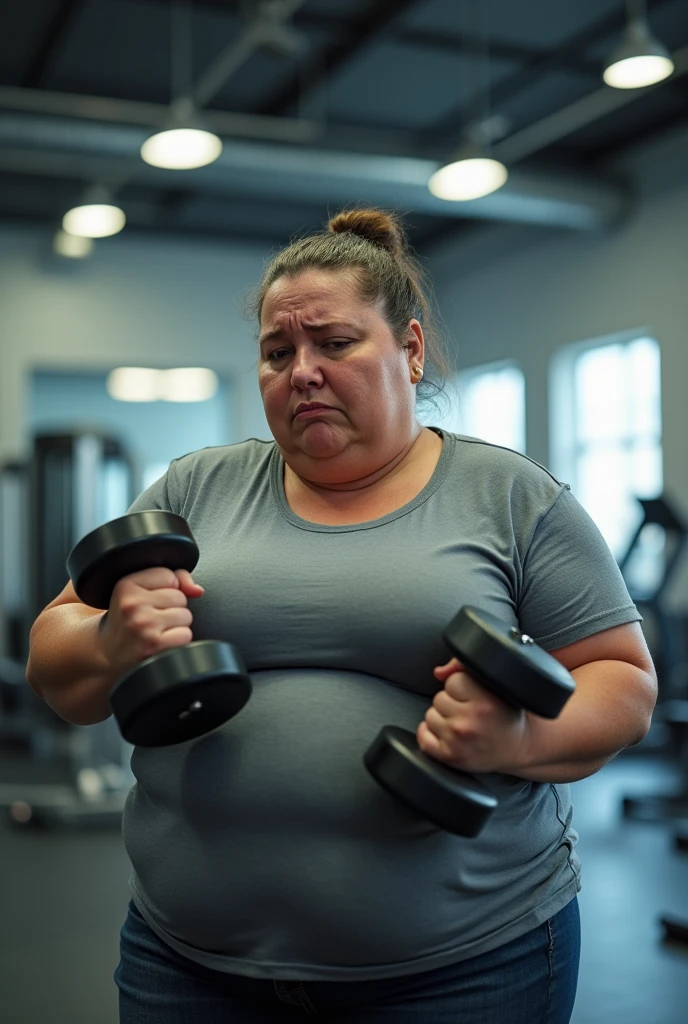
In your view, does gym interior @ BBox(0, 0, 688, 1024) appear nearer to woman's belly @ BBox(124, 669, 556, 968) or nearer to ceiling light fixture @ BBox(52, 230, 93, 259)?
ceiling light fixture @ BBox(52, 230, 93, 259)

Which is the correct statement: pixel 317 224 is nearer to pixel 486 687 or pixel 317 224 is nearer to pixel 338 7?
pixel 486 687

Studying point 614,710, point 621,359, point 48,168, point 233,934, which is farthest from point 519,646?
point 621,359

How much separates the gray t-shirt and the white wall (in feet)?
22.7

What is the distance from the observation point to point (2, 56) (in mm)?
5480

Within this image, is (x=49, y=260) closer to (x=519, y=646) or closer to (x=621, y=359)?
(x=621, y=359)

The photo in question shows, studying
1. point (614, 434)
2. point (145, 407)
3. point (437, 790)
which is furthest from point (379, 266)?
point (145, 407)

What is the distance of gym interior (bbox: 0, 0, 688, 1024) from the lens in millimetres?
3691

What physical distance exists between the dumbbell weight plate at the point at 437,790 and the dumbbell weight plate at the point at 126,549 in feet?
0.89

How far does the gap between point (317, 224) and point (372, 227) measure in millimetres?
1612

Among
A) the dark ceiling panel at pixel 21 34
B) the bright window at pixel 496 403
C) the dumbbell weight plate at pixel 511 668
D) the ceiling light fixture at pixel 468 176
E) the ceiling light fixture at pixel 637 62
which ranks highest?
the dark ceiling panel at pixel 21 34

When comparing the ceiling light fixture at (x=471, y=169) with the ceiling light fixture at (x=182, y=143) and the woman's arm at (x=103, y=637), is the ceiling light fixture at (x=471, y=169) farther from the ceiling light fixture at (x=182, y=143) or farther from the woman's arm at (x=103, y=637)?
the woman's arm at (x=103, y=637)

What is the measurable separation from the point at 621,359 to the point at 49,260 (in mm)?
4204

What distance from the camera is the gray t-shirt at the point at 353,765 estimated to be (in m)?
1.02

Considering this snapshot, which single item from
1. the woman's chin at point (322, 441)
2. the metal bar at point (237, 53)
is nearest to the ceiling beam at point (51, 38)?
the metal bar at point (237, 53)
